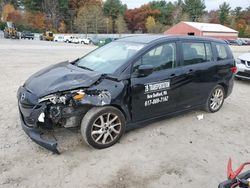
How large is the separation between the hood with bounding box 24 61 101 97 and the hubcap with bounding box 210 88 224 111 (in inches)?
112

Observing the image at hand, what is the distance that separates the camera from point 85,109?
12.9 feet

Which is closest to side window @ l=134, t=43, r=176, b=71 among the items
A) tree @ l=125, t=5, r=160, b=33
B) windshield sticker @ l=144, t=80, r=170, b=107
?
windshield sticker @ l=144, t=80, r=170, b=107

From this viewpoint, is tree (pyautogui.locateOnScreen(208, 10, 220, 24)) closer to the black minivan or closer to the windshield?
the black minivan

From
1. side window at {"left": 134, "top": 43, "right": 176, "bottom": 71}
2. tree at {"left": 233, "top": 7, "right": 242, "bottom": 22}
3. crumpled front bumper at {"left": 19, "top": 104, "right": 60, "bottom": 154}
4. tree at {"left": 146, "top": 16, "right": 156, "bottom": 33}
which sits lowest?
crumpled front bumper at {"left": 19, "top": 104, "right": 60, "bottom": 154}

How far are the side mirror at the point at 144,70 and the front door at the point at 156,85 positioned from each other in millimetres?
59

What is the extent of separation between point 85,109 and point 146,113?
1.08 m

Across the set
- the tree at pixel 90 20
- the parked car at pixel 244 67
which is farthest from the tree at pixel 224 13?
the parked car at pixel 244 67

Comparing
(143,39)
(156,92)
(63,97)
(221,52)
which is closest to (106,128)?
(63,97)

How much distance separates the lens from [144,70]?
4152 millimetres

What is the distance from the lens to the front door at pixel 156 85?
427 centimetres

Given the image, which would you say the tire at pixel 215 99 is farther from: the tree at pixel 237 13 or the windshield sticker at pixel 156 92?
the tree at pixel 237 13

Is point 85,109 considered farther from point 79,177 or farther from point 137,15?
point 137,15

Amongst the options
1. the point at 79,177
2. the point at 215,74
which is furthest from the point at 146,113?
the point at 215,74

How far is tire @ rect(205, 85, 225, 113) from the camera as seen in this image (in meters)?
5.67
